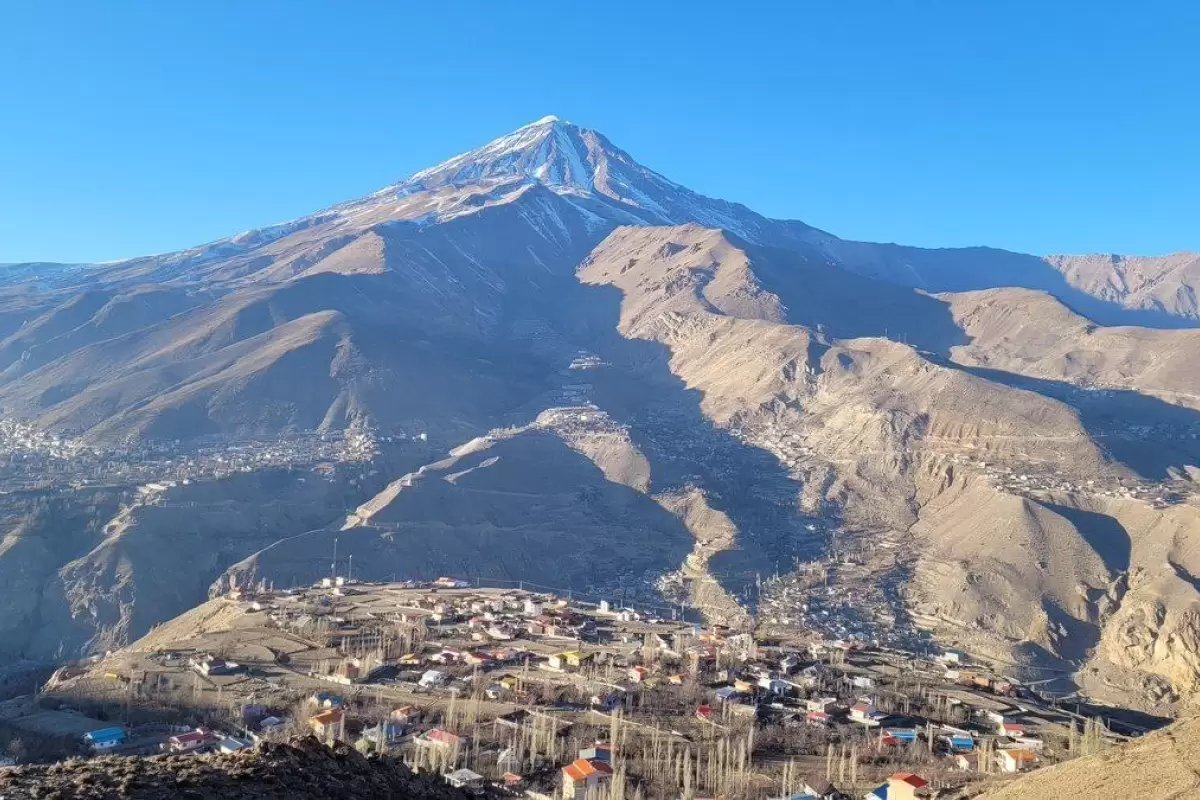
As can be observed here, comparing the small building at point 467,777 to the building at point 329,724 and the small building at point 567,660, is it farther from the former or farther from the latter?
the small building at point 567,660

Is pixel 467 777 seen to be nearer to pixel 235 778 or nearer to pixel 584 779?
A: pixel 584 779

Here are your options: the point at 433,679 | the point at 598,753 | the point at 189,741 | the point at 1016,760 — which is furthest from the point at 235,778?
the point at 433,679

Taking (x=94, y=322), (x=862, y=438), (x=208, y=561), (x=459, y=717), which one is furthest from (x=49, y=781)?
(x=94, y=322)

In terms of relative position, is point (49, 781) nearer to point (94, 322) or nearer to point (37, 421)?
point (37, 421)

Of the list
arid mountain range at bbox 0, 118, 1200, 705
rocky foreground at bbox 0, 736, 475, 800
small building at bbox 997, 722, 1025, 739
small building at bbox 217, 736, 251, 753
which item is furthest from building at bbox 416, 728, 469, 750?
arid mountain range at bbox 0, 118, 1200, 705

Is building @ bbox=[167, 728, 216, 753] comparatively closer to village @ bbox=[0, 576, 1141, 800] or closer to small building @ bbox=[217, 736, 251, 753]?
village @ bbox=[0, 576, 1141, 800]

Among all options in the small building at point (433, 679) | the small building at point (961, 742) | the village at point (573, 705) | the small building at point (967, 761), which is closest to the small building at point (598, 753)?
the village at point (573, 705)
